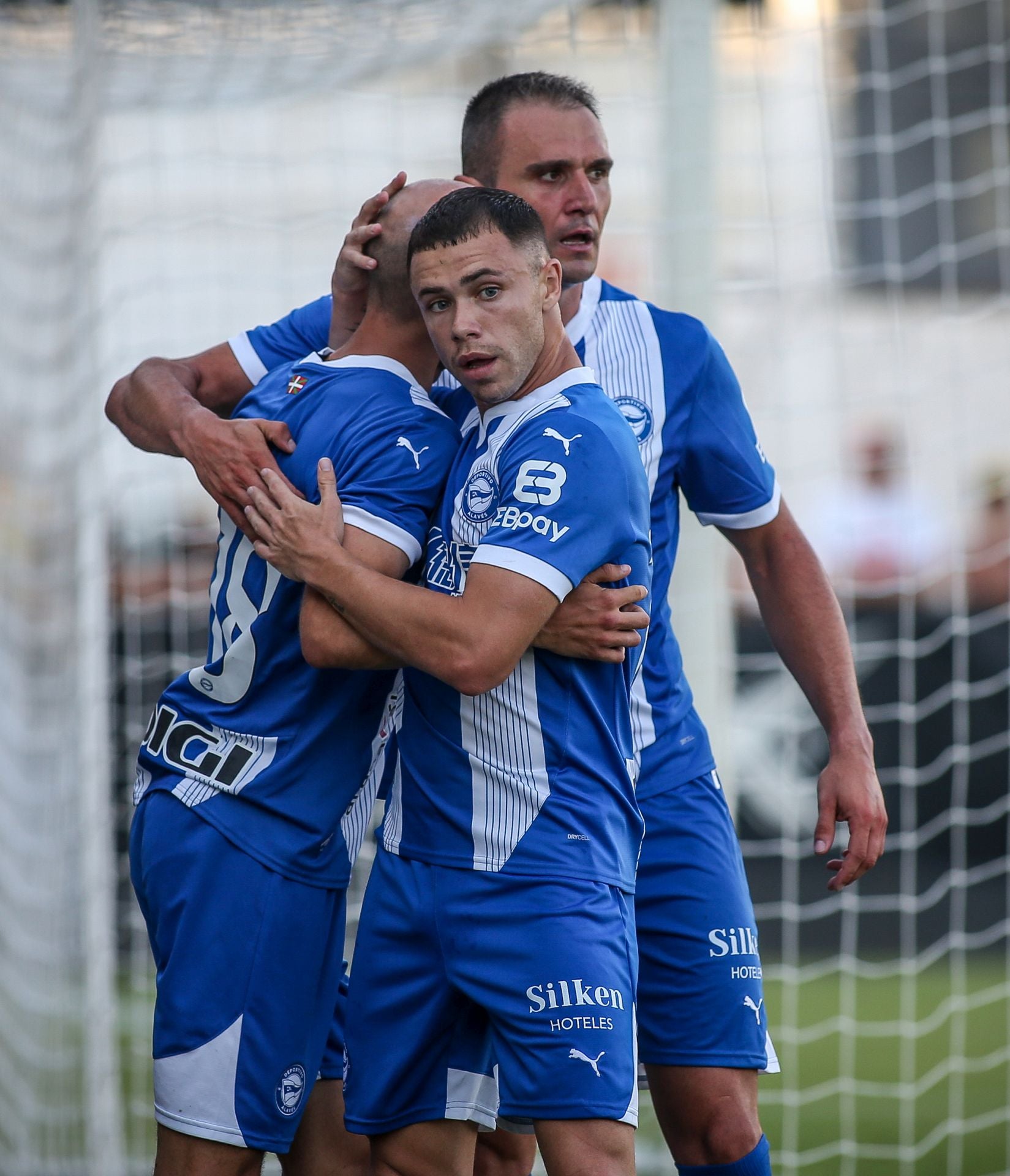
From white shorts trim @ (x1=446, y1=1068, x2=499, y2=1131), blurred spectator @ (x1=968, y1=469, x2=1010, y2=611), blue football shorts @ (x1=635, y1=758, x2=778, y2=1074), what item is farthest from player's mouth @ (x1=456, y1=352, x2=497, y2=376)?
blurred spectator @ (x1=968, y1=469, x2=1010, y2=611)

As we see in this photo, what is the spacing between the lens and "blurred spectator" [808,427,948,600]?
8.18 m

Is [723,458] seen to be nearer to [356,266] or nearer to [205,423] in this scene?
[356,266]

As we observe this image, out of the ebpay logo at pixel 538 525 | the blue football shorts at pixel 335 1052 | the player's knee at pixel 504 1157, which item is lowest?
the player's knee at pixel 504 1157

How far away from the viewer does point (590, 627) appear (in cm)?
218

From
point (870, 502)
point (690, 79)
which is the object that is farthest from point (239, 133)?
point (690, 79)

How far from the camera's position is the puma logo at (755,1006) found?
104 inches

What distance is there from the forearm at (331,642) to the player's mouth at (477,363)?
425 millimetres

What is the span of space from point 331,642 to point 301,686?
22 centimetres

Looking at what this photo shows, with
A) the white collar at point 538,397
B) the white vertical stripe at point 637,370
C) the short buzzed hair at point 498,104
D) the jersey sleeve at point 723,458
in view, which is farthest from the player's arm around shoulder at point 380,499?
the short buzzed hair at point 498,104

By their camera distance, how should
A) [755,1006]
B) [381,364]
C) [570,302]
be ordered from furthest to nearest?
1. [570,302]
2. [755,1006]
3. [381,364]

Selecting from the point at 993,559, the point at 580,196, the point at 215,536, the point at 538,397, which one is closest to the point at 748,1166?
the point at 538,397

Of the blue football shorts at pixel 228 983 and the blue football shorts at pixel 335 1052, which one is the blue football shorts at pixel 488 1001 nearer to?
the blue football shorts at pixel 228 983

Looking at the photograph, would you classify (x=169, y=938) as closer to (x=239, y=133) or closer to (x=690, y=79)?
(x=690, y=79)

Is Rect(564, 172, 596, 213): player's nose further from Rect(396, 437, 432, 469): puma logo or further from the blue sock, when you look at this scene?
the blue sock
